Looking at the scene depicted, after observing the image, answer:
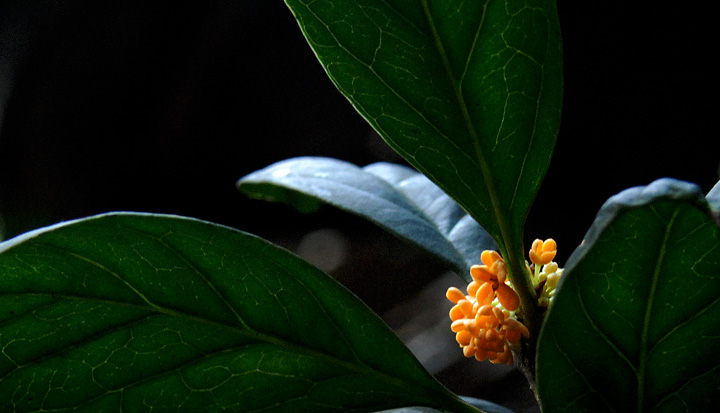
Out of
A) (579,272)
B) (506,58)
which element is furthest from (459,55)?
(579,272)

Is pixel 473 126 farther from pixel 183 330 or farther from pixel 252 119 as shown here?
pixel 252 119

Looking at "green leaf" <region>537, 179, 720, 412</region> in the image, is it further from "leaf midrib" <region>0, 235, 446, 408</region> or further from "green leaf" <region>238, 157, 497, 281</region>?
"green leaf" <region>238, 157, 497, 281</region>

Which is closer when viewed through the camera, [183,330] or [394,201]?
[183,330]

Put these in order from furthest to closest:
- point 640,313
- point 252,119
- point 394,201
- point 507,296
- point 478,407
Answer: point 252,119
point 394,201
point 478,407
point 507,296
point 640,313

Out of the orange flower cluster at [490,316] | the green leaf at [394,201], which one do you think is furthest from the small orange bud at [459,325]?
the green leaf at [394,201]

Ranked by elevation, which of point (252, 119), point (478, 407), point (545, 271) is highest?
point (252, 119)

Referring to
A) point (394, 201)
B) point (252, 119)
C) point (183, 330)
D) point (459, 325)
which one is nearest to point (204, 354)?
point (183, 330)
